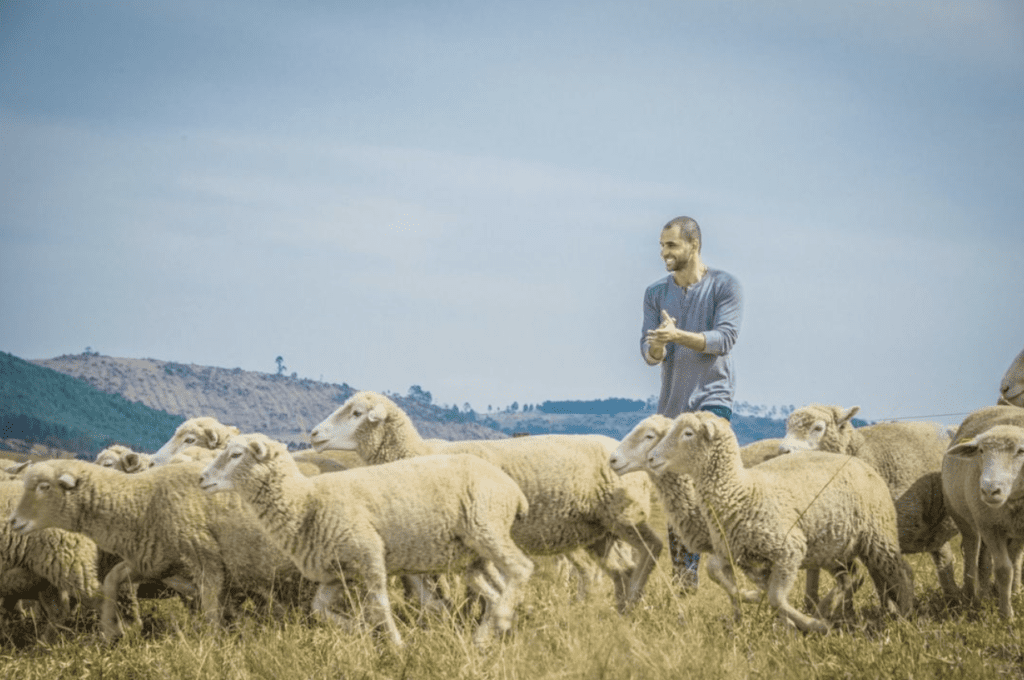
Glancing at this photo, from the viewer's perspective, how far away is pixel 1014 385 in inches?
468

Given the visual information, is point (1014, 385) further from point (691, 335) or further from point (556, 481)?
point (556, 481)

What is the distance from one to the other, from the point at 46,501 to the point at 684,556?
5.01 metres

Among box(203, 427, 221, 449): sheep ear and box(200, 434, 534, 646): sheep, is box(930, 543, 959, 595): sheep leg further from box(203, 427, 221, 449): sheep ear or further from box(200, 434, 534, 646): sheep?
box(203, 427, 221, 449): sheep ear

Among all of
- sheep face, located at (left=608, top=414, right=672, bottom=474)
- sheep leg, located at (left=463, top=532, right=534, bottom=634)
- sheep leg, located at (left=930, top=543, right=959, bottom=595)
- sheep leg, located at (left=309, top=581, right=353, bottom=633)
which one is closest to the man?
sheep face, located at (left=608, top=414, right=672, bottom=474)

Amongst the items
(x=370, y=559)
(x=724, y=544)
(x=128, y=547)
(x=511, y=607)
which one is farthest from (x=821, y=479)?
(x=128, y=547)

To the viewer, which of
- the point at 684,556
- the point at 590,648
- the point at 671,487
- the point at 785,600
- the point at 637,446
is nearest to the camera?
the point at 590,648

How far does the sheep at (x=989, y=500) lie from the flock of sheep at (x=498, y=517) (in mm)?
17

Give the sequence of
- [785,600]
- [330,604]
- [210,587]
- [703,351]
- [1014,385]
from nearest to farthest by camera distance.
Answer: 1. [785,600]
2. [330,604]
3. [210,587]
4. [703,351]
5. [1014,385]

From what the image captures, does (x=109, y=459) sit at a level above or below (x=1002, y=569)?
above

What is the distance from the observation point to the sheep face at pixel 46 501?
31.3ft

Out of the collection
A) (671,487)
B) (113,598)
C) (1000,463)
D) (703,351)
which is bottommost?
(113,598)

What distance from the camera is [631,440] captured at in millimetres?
8750

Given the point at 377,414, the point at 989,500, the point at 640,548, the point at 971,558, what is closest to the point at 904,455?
the point at 971,558

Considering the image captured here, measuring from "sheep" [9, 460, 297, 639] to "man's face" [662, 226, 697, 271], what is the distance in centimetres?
389
